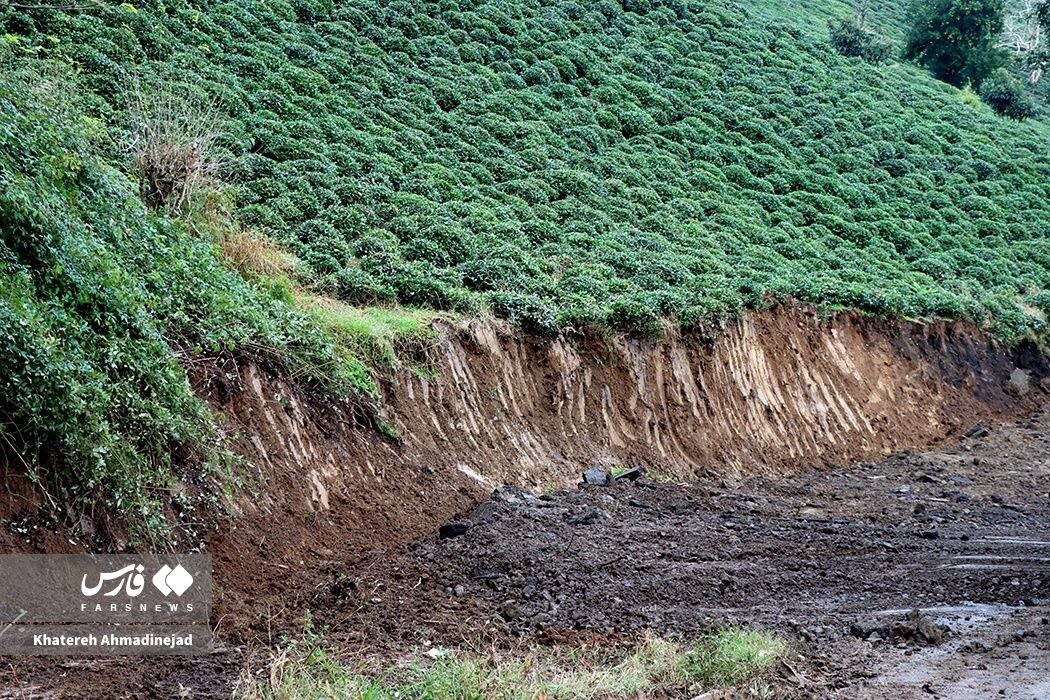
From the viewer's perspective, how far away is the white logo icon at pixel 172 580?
280 inches

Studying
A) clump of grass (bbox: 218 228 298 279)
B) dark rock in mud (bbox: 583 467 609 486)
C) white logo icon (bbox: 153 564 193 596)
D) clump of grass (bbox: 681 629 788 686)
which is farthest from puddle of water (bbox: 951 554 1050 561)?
clump of grass (bbox: 218 228 298 279)

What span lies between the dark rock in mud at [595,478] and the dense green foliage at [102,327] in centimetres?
303

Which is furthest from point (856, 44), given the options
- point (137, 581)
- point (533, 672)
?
point (137, 581)

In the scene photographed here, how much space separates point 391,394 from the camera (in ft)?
37.3

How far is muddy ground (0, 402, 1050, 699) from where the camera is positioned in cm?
683

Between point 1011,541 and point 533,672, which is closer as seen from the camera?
point 533,672

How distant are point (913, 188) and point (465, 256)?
16.1 m

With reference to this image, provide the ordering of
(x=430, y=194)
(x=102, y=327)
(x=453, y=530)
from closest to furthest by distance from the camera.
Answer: (x=102, y=327) < (x=453, y=530) < (x=430, y=194)

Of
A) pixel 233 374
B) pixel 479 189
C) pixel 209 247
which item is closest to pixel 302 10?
pixel 479 189

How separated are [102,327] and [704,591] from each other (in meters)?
5.26

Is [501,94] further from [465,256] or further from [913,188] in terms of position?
[913,188]

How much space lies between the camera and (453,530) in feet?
31.0

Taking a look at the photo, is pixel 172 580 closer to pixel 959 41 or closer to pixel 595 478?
pixel 595 478

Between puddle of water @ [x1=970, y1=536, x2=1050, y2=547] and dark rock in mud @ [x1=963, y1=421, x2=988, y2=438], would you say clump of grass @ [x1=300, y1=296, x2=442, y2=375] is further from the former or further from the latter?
dark rock in mud @ [x1=963, y1=421, x2=988, y2=438]
